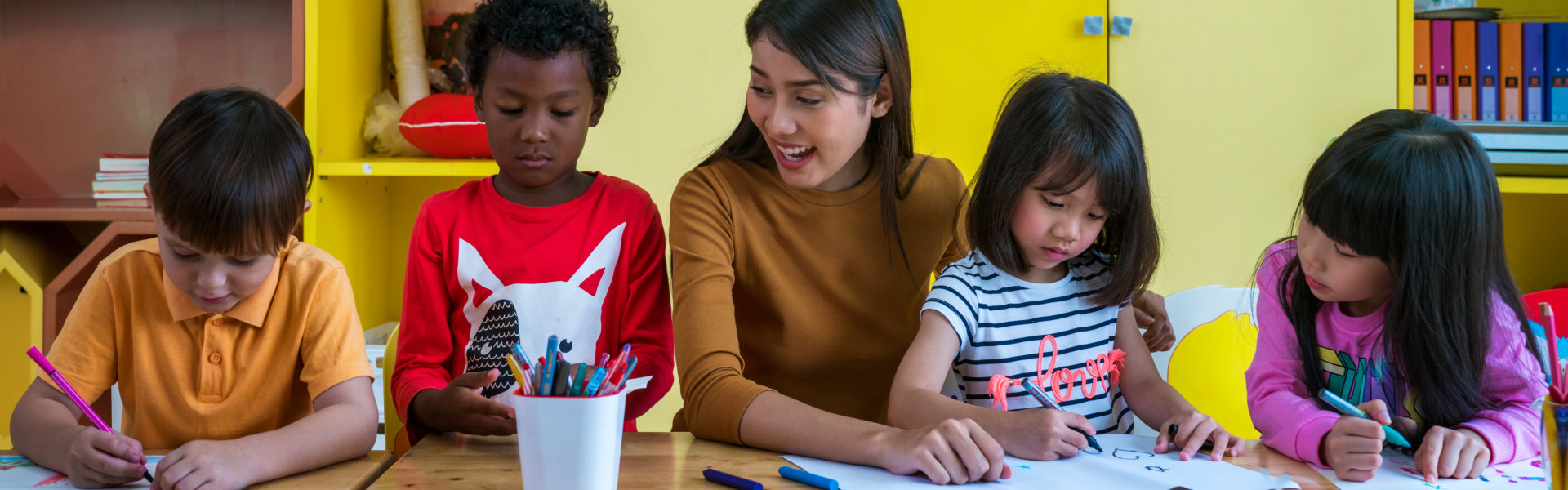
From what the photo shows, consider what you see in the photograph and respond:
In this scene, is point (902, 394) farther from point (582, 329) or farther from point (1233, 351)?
point (1233, 351)

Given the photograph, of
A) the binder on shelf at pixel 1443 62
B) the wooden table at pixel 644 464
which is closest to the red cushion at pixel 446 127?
the wooden table at pixel 644 464

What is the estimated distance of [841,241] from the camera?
1112 millimetres

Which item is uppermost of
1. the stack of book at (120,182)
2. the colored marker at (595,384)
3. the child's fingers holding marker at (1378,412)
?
the stack of book at (120,182)

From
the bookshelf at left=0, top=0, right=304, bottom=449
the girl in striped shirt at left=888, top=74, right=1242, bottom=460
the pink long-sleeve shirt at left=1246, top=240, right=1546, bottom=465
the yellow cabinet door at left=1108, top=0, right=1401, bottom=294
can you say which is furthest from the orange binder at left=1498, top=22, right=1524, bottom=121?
the bookshelf at left=0, top=0, right=304, bottom=449

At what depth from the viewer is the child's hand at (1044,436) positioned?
800 millimetres

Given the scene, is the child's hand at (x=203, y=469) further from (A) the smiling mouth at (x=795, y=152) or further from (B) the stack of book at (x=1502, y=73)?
(B) the stack of book at (x=1502, y=73)

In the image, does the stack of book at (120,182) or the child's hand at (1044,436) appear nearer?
the child's hand at (1044,436)

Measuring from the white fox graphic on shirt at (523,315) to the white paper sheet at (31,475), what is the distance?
356mm

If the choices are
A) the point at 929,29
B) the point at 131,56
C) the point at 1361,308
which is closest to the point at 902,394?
the point at 1361,308

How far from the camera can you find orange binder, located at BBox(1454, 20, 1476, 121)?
2047 mm

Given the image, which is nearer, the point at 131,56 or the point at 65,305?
the point at 65,305

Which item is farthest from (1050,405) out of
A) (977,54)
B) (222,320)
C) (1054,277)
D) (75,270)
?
(75,270)

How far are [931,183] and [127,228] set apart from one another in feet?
5.31

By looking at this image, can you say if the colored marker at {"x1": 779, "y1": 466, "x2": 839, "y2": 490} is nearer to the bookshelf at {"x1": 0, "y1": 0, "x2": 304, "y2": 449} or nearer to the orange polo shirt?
the orange polo shirt
